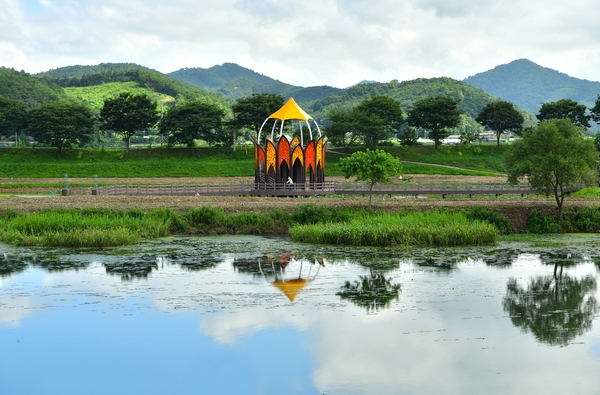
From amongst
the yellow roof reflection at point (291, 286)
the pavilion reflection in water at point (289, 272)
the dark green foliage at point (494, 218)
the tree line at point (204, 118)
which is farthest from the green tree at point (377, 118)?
the yellow roof reflection at point (291, 286)

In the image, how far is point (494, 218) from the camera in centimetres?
3988

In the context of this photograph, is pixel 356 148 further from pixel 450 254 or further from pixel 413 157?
pixel 450 254


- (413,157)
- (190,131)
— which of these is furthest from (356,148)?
(190,131)

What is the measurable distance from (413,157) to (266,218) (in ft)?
183

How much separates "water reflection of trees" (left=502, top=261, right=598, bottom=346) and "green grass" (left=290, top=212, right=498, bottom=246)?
591cm

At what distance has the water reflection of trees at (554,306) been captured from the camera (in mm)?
20500

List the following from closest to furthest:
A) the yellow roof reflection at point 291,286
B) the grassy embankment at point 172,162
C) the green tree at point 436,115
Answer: the yellow roof reflection at point 291,286
the grassy embankment at point 172,162
the green tree at point 436,115

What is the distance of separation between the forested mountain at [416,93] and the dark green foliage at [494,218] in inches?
4940

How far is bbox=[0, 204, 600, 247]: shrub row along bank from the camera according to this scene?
3388cm

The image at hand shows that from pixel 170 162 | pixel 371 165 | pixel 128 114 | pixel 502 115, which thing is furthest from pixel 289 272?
pixel 502 115

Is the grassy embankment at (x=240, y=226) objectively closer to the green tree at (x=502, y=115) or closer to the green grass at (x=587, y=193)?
the green grass at (x=587, y=193)

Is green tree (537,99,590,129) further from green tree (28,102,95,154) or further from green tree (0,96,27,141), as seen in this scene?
green tree (0,96,27,141)

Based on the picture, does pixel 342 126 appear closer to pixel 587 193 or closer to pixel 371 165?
pixel 587 193

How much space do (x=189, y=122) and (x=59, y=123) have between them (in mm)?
15866
